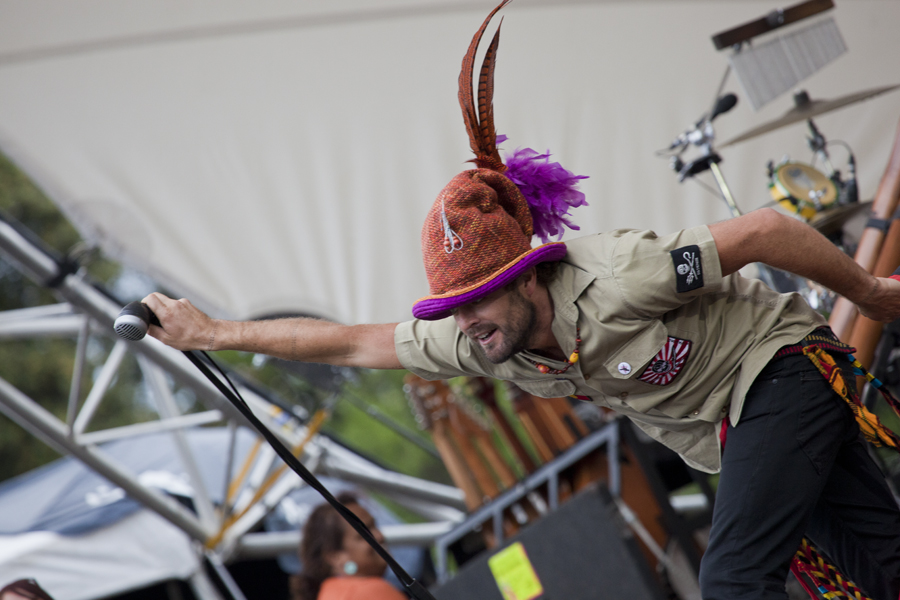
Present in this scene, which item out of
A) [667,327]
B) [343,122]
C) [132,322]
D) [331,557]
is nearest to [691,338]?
[667,327]

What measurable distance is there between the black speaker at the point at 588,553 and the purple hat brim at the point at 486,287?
1.24 metres

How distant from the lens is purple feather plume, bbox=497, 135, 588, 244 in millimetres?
1727

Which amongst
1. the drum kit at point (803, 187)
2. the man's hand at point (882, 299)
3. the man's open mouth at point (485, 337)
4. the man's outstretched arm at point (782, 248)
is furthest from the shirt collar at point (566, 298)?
the drum kit at point (803, 187)

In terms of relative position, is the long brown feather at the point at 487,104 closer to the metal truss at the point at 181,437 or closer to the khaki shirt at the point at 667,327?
the khaki shirt at the point at 667,327

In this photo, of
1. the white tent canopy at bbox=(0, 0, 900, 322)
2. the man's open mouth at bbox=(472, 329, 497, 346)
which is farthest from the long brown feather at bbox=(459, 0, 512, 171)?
the white tent canopy at bbox=(0, 0, 900, 322)

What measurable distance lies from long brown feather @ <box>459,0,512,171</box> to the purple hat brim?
0.28 meters

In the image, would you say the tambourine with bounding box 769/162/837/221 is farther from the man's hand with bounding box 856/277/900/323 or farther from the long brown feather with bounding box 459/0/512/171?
the long brown feather with bounding box 459/0/512/171

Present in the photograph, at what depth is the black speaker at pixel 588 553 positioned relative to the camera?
237 cm

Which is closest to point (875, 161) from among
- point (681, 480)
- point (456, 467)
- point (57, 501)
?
point (681, 480)

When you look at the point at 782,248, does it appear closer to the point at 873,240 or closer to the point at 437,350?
the point at 437,350

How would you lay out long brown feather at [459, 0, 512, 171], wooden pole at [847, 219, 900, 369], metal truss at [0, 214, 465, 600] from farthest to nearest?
metal truss at [0, 214, 465, 600] → wooden pole at [847, 219, 900, 369] → long brown feather at [459, 0, 512, 171]

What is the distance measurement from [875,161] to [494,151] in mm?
3032

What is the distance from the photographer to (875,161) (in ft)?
12.7

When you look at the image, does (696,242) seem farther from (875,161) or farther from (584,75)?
(875,161)
